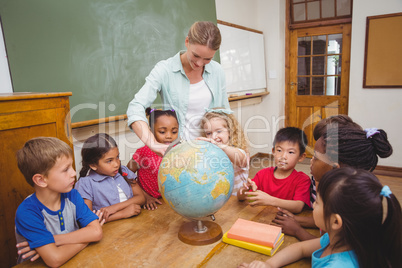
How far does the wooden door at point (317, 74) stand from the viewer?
230 inches

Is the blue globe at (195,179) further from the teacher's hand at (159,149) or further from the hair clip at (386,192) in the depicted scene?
the hair clip at (386,192)

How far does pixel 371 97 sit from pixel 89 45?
4.99m

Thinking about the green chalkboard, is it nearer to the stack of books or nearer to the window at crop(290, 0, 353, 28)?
the stack of books

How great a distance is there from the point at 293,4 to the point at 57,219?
246 inches

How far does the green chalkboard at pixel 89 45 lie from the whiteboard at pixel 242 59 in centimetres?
145

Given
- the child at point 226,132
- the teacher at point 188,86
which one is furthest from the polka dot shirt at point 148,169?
the child at point 226,132

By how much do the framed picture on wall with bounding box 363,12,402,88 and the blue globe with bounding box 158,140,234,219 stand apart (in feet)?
16.7

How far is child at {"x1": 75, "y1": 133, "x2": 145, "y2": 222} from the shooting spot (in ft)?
6.40

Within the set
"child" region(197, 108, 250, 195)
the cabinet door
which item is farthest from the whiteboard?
the cabinet door

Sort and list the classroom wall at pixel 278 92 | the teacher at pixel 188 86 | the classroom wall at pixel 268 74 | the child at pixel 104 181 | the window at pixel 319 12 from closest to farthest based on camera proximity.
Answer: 1. the child at pixel 104 181
2. the teacher at pixel 188 86
3. the classroom wall at pixel 278 92
4. the window at pixel 319 12
5. the classroom wall at pixel 268 74

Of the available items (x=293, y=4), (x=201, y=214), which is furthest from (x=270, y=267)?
(x=293, y=4)

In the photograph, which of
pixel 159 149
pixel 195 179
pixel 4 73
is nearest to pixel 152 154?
pixel 159 149

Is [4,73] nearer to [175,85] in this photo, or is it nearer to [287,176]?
[175,85]

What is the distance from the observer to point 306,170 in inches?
222
